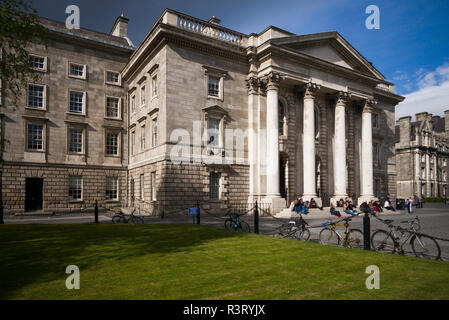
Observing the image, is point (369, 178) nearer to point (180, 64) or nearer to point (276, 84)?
point (276, 84)

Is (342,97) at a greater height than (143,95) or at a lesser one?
greater

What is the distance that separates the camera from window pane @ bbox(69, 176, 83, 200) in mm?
27688

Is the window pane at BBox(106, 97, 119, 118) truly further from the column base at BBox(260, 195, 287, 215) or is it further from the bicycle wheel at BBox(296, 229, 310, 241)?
the bicycle wheel at BBox(296, 229, 310, 241)

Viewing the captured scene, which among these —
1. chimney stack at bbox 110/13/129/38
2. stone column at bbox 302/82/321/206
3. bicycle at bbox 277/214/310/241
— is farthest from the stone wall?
bicycle at bbox 277/214/310/241

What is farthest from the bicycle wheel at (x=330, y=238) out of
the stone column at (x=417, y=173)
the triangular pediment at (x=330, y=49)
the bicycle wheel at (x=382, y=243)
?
the stone column at (x=417, y=173)

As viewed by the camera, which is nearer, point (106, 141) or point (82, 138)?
point (82, 138)

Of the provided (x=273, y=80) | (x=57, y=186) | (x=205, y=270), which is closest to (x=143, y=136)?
(x=57, y=186)

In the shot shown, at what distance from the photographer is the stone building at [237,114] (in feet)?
A: 77.8

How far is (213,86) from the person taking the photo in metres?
25.8

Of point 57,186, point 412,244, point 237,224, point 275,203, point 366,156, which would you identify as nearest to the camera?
point 412,244

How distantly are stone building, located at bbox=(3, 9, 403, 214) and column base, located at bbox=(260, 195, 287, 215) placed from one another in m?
0.08

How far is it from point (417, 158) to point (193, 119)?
54.3 metres

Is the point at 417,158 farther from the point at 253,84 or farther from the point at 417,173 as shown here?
the point at 253,84

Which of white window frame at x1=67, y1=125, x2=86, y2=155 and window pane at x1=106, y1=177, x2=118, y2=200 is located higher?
white window frame at x1=67, y1=125, x2=86, y2=155
